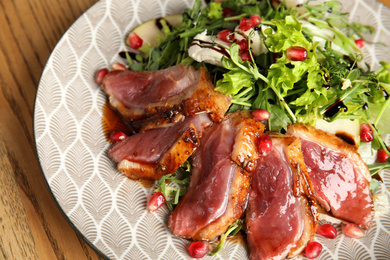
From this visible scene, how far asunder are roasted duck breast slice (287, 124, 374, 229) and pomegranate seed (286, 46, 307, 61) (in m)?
0.68

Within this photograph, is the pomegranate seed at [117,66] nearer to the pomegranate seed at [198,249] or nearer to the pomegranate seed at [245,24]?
the pomegranate seed at [245,24]

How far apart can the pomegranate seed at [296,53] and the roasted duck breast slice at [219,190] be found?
0.69 m

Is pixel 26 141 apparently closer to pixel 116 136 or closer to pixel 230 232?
pixel 116 136

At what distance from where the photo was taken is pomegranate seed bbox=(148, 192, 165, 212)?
3543mm

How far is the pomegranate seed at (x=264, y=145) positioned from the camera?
11.6 feet

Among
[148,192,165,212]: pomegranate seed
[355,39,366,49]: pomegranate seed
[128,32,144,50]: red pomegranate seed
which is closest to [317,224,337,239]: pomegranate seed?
[148,192,165,212]: pomegranate seed

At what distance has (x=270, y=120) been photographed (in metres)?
3.79

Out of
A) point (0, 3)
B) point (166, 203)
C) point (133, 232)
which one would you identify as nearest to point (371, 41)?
point (166, 203)

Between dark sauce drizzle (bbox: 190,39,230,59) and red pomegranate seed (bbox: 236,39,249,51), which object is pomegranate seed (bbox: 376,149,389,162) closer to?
red pomegranate seed (bbox: 236,39,249,51)

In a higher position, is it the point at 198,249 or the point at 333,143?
the point at 333,143

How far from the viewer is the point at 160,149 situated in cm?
376

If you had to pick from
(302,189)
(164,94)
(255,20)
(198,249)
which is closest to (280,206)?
(302,189)

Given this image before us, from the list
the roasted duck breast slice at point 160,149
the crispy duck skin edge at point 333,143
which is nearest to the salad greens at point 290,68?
the crispy duck skin edge at point 333,143

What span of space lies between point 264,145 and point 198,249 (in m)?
1.11
